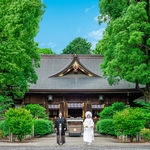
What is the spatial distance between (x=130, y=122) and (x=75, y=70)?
44.9 ft

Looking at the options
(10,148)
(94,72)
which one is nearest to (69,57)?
(94,72)

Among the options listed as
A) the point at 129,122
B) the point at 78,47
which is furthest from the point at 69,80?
the point at 78,47

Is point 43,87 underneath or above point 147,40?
underneath

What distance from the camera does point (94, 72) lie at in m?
32.9

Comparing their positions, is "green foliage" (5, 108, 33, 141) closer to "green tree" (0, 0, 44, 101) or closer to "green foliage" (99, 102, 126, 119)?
"green tree" (0, 0, 44, 101)

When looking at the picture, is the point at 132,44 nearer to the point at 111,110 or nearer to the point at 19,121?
the point at 111,110

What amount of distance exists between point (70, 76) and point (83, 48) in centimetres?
3973

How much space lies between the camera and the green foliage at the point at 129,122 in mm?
18328

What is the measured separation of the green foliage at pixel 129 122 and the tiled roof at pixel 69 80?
992 centimetres

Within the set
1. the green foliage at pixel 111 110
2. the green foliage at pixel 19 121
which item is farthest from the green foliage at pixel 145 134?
the green foliage at pixel 19 121

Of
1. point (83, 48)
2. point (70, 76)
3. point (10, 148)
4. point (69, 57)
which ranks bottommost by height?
point (10, 148)

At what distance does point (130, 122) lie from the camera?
60.3 feet

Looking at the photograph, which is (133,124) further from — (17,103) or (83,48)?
(83,48)

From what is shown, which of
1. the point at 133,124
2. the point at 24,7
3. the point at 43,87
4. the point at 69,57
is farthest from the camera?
the point at 69,57
